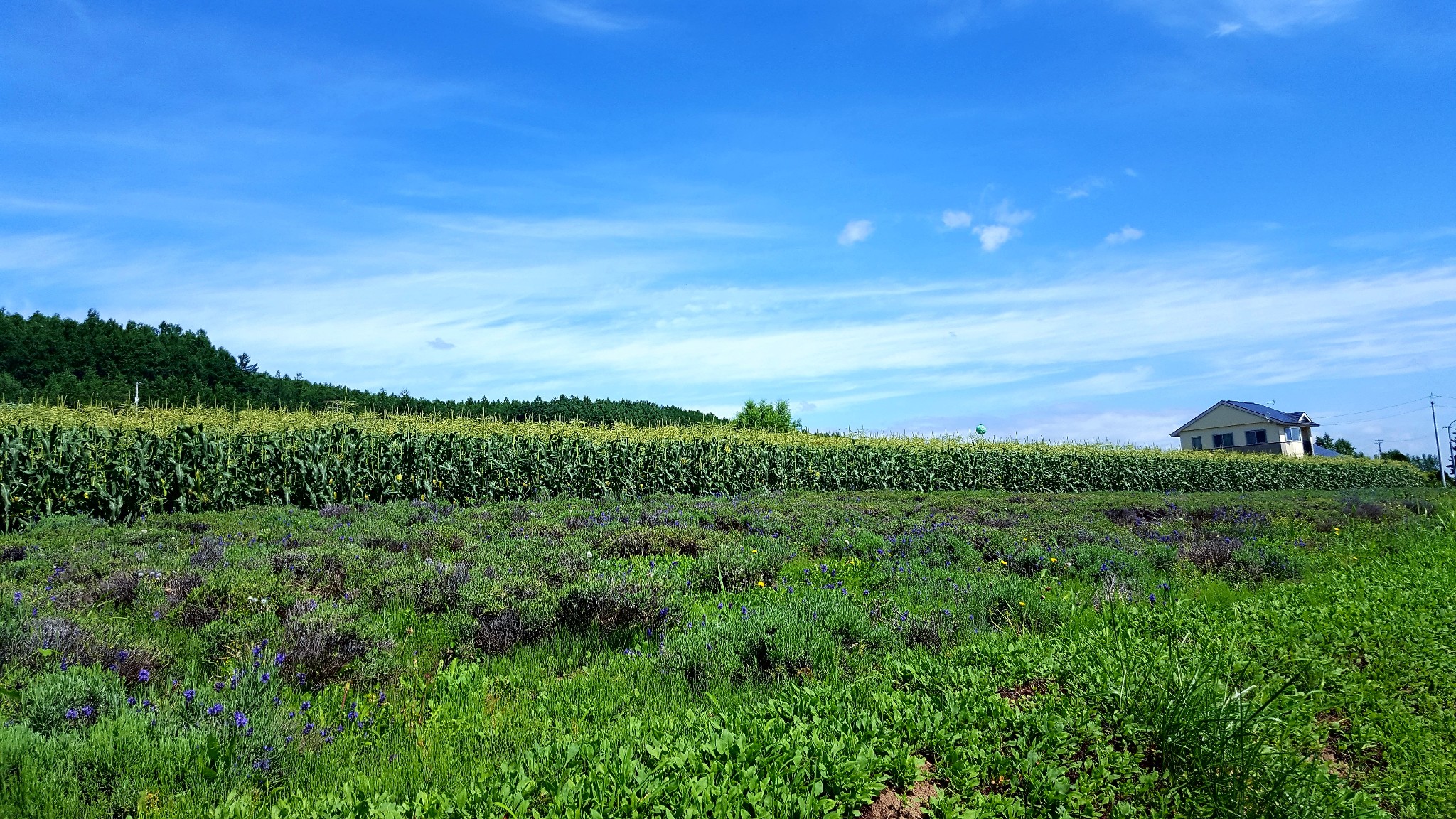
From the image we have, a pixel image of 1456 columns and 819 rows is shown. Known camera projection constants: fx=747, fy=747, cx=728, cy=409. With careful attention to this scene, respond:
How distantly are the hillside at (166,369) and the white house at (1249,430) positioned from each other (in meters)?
47.4

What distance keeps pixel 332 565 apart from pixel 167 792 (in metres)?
4.24

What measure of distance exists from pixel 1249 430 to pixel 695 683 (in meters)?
76.2

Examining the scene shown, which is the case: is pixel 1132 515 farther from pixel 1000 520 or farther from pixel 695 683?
pixel 695 683

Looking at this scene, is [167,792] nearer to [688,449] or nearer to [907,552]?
[907,552]

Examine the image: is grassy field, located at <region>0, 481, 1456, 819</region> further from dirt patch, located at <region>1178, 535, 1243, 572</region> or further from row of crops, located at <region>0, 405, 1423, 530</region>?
row of crops, located at <region>0, 405, 1423, 530</region>

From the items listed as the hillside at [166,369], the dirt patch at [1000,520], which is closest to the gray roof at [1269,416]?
the hillside at [166,369]

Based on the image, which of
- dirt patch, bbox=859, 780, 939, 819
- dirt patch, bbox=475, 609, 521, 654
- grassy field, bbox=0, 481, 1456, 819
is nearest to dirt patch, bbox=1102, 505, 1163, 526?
grassy field, bbox=0, 481, 1456, 819

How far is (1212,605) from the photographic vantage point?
7.05m

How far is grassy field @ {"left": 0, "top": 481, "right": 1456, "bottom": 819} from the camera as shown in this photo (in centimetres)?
323

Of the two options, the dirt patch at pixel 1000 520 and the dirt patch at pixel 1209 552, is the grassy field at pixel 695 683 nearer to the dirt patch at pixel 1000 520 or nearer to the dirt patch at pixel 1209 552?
the dirt patch at pixel 1209 552

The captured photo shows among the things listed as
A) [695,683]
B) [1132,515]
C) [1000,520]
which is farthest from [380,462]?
[1132,515]

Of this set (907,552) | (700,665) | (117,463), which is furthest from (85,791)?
(117,463)

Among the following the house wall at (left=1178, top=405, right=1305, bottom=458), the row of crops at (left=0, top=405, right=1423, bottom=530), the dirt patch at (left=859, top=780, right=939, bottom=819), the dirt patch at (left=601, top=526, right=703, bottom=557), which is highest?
the house wall at (left=1178, top=405, right=1305, bottom=458)

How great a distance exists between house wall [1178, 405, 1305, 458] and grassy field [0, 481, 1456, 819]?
2648 inches
